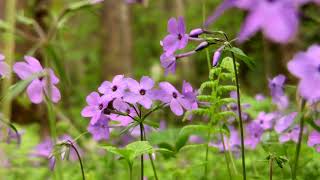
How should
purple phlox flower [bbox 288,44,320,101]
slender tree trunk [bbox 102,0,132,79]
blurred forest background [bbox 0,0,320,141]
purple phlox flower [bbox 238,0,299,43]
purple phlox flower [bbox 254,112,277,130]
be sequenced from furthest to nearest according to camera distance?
1. slender tree trunk [bbox 102,0,132,79]
2. blurred forest background [bbox 0,0,320,141]
3. purple phlox flower [bbox 254,112,277,130]
4. purple phlox flower [bbox 288,44,320,101]
5. purple phlox flower [bbox 238,0,299,43]

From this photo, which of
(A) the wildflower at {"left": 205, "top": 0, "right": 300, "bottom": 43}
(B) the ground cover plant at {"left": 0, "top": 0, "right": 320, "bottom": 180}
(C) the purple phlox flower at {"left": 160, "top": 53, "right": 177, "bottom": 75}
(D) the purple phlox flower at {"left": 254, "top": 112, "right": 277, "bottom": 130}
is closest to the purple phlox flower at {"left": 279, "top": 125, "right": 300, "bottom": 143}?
(B) the ground cover plant at {"left": 0, "top": 0, "right": 320, "bottom": 180}

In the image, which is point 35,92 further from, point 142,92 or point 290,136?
point 290,136

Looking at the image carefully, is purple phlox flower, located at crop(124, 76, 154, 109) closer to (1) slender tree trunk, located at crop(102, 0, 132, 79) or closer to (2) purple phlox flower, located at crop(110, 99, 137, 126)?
(2) purple phlox flower, located at crop(110, 99, 137, 126)

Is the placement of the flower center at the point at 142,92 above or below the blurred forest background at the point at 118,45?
below

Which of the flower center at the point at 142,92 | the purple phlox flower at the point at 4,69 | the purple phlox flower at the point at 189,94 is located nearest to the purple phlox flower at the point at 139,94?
the flower center at the point at 142,92

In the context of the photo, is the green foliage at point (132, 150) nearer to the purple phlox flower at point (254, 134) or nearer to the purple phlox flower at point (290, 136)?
the purple phlox flower at point (290, 136)

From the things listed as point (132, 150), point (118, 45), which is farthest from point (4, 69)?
point (118, 45)
